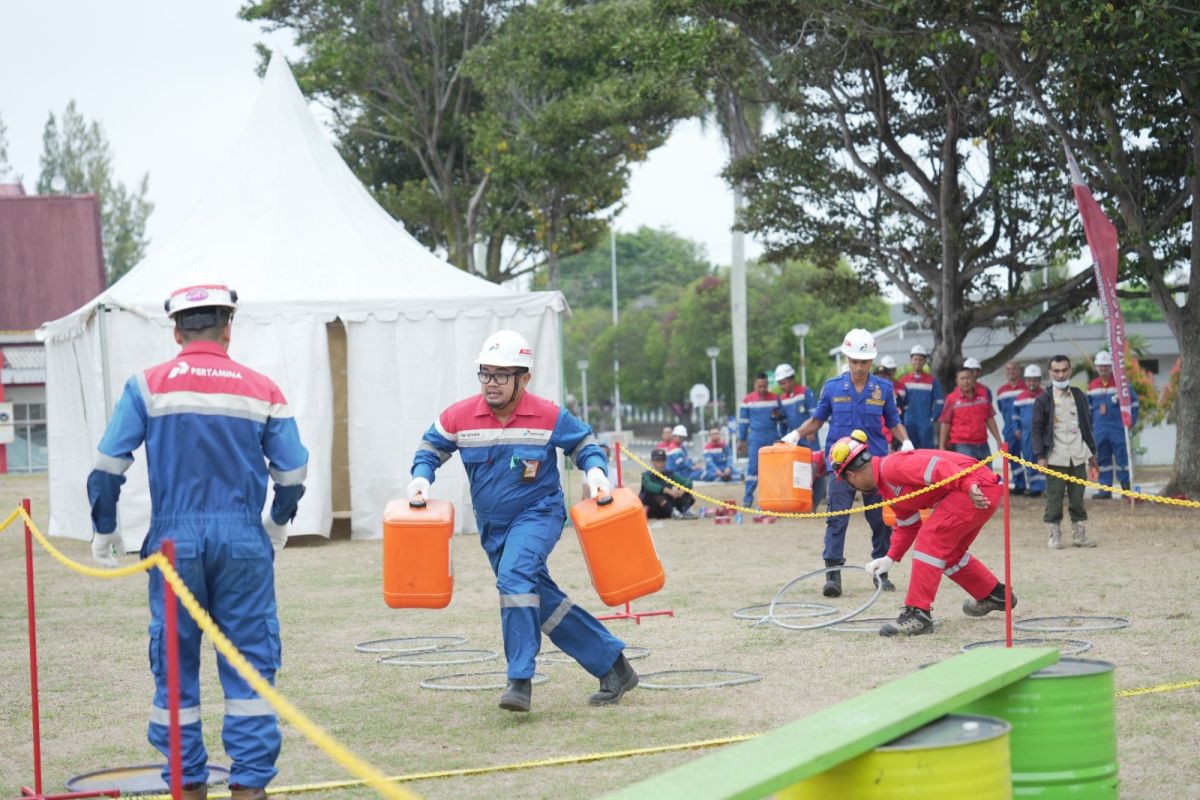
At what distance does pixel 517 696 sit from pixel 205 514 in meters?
2.10

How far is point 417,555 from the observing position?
741 cm

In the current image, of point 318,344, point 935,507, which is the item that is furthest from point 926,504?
point 318,344

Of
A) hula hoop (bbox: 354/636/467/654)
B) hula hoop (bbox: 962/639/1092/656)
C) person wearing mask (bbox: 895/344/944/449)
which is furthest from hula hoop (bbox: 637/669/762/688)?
person wearing mask (bbox: 895/344/944/449)

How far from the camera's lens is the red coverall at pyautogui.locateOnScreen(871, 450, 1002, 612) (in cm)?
912

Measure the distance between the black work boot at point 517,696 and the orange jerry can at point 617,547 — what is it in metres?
0.65

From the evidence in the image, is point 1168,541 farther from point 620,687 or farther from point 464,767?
point 464,767

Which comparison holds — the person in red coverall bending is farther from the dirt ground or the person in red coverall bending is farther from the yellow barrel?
the yellow barrel

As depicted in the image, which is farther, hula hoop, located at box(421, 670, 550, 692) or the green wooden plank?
hula hoop, located at box(421, 670, 550, 692)

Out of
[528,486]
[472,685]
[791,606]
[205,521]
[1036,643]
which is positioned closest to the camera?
[205,521]

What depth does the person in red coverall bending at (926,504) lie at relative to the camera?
9.10 m

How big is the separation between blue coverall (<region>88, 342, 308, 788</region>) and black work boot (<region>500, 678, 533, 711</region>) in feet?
5.28

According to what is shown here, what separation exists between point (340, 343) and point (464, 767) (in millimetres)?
12725

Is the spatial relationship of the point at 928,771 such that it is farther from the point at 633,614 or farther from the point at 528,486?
the point at 633,614

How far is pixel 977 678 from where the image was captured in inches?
174
